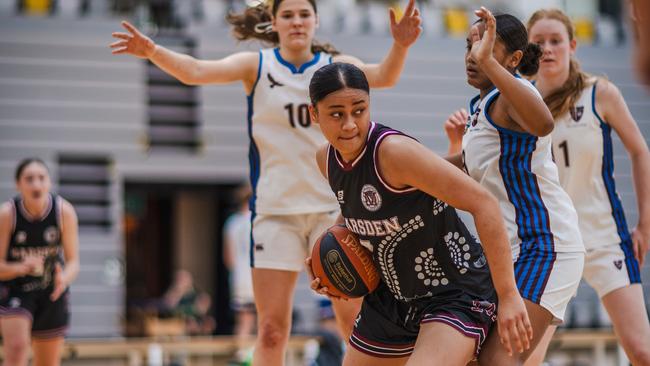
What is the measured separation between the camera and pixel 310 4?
5.15 m

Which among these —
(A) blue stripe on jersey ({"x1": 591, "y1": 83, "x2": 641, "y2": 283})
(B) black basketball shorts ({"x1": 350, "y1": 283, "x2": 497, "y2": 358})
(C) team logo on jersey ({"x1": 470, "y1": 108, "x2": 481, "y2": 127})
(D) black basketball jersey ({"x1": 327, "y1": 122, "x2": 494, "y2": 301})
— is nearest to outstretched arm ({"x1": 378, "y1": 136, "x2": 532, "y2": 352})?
(D) black basketball jersey ({"x1": 327, "y1": 122, "x2": 494, "y2": 301})

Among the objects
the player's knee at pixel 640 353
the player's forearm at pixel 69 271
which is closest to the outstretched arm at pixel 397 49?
the player's knee at pixel 640 353

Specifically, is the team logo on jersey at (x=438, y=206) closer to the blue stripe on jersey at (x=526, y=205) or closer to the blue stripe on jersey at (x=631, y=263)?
the blue stripe on jersey at (x=526, y=205)

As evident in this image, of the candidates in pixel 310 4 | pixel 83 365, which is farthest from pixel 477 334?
pixel 83 365

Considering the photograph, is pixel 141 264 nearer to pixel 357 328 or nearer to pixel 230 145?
pixel 230 145

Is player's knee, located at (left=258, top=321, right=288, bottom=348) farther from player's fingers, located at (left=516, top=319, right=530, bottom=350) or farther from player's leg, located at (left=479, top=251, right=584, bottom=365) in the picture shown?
player's fingers, located at (left=516, top=319, right=530, bottom=350)

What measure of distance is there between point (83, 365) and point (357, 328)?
7.00 meters

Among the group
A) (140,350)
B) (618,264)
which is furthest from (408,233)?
(140,350)

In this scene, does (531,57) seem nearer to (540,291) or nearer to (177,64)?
(540,291)

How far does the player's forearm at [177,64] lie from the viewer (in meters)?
4.93

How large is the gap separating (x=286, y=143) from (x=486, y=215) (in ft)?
5.91

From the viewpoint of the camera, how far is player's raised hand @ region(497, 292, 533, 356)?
3.41m

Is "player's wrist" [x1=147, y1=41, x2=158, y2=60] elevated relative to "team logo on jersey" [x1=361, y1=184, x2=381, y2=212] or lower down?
elevated

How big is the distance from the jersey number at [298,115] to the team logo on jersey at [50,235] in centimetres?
289
